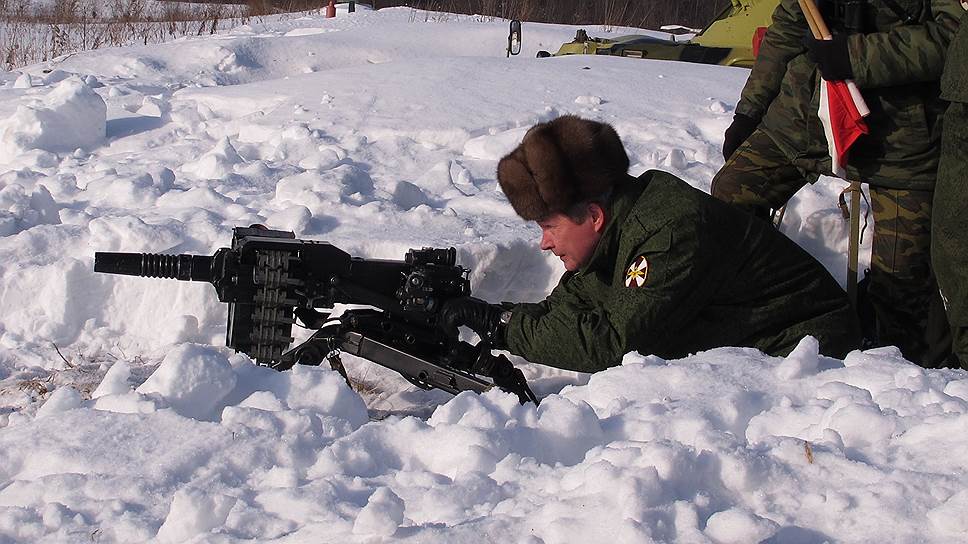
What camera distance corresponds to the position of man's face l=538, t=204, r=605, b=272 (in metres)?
2.79

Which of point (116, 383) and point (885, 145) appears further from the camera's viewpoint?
point (885, 145)

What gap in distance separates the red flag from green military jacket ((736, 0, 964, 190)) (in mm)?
49

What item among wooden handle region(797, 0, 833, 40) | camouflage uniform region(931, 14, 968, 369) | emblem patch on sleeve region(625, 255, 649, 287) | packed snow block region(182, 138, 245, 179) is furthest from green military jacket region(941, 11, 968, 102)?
packed snow block region(182, 138, 245, 179)

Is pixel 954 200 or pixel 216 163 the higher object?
pixel 954 200

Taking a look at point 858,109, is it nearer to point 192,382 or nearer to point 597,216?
point 597,216

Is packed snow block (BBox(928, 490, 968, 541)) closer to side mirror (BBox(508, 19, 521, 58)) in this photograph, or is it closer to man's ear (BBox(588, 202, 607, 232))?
man's ear (BBox(588, 202, 607, 232))

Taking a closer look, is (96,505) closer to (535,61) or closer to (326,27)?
(535,61)

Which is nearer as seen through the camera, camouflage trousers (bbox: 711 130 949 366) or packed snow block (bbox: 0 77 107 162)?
camouflage trousers (bbox: 711 130 949 366)

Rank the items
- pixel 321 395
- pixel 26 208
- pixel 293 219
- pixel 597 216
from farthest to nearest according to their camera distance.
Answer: pixel 26 208, pixel 293 219, pixel 597 216, pixel 321 395

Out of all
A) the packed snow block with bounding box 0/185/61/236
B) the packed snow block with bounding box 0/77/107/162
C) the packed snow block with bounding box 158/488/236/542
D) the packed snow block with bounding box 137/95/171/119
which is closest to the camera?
the packed snow block with bounding box 158/488/236/542

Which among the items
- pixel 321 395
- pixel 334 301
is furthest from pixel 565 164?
pixel 321 395

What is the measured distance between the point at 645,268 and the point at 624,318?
144 millimetres

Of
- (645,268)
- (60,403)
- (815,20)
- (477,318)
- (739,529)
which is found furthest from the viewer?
(815,20)

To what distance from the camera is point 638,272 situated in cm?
269
